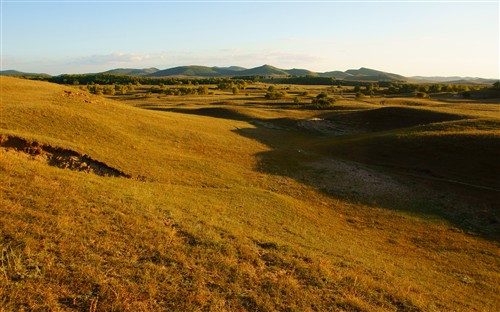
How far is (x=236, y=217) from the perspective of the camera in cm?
1958

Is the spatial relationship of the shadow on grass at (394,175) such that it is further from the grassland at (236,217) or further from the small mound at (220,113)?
the small mound at (220,113)

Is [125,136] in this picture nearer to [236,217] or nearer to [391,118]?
[236,217]

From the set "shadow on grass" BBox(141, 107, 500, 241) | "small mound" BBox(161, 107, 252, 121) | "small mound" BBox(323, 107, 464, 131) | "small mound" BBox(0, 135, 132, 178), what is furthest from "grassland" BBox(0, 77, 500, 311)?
"small mound" BBox(161, 107, 252, 121)

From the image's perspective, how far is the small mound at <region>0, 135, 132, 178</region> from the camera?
2311cm

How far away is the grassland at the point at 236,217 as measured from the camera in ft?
34.7

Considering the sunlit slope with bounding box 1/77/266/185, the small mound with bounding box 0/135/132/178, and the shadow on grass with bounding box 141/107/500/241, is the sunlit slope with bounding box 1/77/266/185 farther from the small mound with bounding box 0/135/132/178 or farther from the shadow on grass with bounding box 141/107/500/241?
the shadow on grass with bounding box 141/107/500/241

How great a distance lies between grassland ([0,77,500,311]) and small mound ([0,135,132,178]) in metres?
0.32

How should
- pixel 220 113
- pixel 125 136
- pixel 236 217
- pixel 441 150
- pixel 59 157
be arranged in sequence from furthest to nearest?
1. pixel 220 113
2. pixel 441 150
3. pixel 125 136
4. pixel 59 157
5. pixel 236 217

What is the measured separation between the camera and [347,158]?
42719mm

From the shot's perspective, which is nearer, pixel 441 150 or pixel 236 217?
pixel 236 217

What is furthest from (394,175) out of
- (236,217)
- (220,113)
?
(220,113)

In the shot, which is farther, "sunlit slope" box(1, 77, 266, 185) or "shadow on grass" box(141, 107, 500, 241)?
"shadow on grass" box(141, 107, 500, 241)

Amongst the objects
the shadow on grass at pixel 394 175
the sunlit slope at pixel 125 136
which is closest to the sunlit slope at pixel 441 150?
the shadow on grass at pixel 394 175

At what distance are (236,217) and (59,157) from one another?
1383 centimetres
